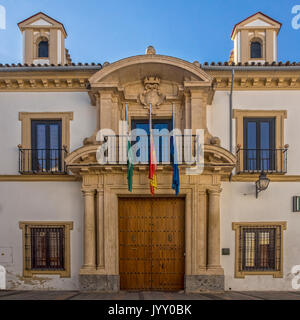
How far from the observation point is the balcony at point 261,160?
9.81 m

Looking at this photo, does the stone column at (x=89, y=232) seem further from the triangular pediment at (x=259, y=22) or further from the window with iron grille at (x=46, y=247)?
the triangular pediment at (x=259, y=22)

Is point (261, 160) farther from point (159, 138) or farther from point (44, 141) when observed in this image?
point (44, 141)

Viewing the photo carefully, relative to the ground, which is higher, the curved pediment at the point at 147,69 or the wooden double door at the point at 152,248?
the curved pediment at the point at 147,69

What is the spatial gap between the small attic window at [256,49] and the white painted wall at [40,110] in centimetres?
751

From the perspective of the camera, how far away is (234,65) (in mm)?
9883

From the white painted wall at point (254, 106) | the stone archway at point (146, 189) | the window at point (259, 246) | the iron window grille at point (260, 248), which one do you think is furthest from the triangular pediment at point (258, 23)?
the iron window grille at point (260, 248)

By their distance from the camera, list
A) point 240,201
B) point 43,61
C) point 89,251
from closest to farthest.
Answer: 1. point 89,251
2. point 240,201
3. point 43,61

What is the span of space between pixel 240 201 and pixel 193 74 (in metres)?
4.26

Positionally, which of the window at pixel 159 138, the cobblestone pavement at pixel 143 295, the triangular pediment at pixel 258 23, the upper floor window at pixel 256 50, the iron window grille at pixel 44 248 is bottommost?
Result: the cobblestone pavement at pixel 143 295

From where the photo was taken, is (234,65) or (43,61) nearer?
(234,65)

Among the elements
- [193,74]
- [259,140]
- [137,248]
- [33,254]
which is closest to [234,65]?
[193,74]

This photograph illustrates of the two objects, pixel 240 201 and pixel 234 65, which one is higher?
pixel 234 65

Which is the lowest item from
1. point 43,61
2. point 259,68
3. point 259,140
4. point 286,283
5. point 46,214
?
point 286,283

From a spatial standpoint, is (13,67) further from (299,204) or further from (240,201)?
(299,204)
